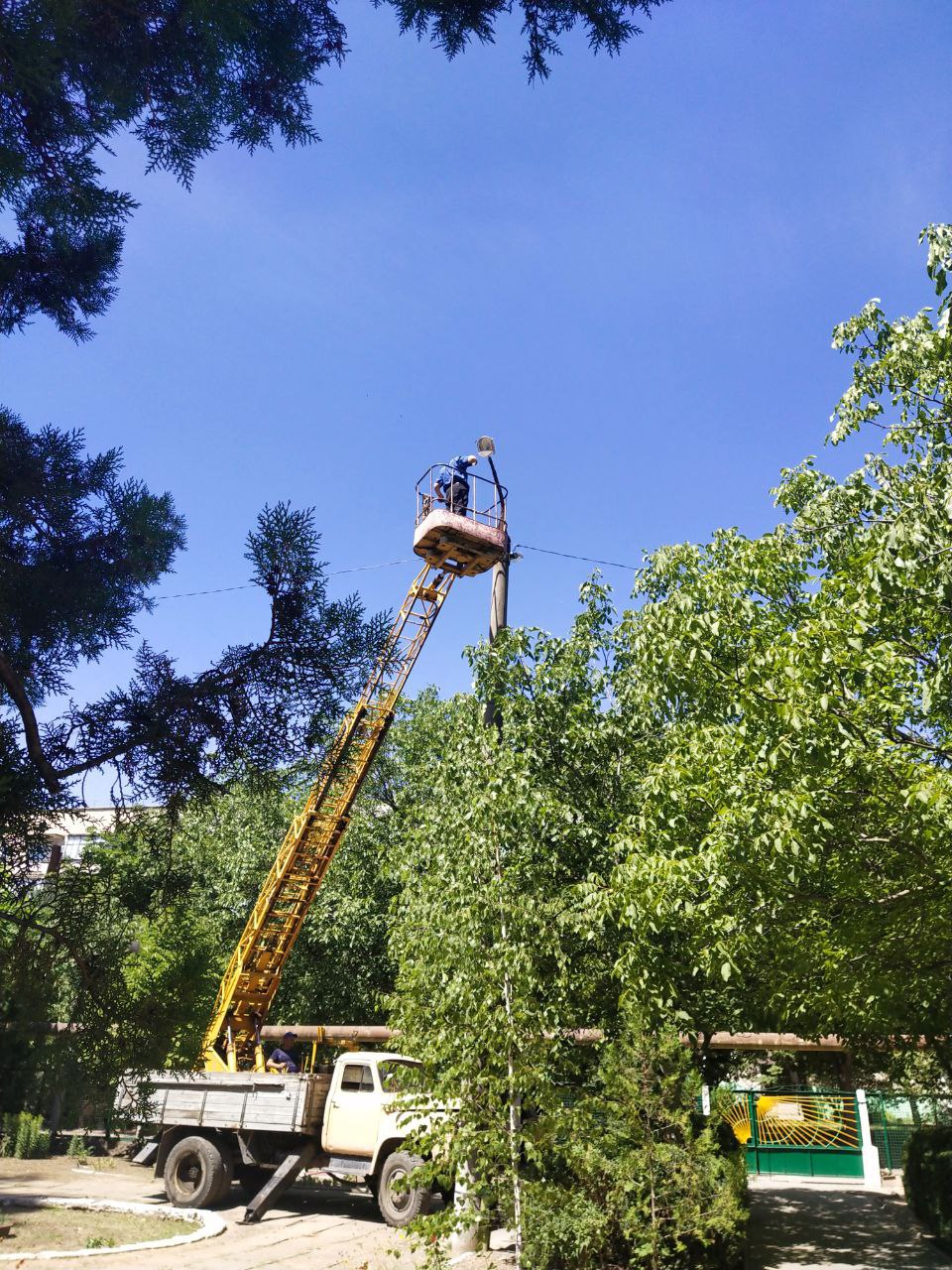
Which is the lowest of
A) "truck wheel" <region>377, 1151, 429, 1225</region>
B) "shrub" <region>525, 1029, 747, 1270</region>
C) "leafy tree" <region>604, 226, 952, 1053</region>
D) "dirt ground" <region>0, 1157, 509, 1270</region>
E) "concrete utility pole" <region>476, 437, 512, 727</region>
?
"dirt ground" <region>0, 1157, 509, 1270</region>

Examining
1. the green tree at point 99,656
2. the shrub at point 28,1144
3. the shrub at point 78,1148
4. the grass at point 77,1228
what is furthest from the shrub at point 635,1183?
the shrub at point 78,1148

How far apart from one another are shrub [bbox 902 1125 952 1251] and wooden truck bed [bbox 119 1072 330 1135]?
28.9 ft

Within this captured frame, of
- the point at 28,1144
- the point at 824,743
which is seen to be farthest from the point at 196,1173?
the point at 824,743

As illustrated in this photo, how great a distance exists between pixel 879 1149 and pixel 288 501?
87.2ft

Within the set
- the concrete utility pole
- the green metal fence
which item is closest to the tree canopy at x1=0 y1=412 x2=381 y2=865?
the concrete utility pole

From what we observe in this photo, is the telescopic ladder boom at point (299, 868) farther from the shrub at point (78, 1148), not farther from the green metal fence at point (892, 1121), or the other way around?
the green metal fence at point (892, 1121)

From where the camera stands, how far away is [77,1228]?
11.3m

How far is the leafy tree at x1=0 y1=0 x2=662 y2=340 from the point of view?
10.1 ft

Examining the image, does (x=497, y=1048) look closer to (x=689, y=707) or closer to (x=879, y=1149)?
(x=689, y=707)

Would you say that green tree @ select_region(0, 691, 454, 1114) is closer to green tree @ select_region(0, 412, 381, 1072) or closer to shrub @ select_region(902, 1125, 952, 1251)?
green tree @ select_region(0, 412, 381, 1072)

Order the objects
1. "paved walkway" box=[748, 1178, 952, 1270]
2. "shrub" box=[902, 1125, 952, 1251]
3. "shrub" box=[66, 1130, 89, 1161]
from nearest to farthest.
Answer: "paved walkway" box=[748, 1178, 952, 1270] → "shrub" box=[902, 1125, 952, 1251] → "shrub" box=[66, 1130, 89, 1161]

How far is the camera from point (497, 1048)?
693 cm

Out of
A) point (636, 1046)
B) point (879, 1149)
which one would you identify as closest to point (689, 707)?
point (636, 1046)

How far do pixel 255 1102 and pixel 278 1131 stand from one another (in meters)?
0.55
